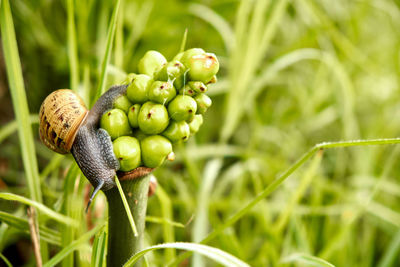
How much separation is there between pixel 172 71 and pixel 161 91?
25mm

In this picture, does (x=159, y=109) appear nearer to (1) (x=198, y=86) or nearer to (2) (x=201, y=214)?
(1) (x=198, y=86)

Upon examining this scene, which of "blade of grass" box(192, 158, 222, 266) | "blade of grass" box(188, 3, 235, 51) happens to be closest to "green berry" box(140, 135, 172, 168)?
"blade of grass" box(192, 158, 222, 266)

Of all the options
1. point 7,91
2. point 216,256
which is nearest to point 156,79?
point 216,256

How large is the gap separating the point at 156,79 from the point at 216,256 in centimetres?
20

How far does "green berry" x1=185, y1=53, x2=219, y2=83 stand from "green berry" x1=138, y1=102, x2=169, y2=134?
0.05 m

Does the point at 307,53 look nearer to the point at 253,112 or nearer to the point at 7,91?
the point at 253,112

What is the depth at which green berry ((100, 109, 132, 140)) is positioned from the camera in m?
0.44

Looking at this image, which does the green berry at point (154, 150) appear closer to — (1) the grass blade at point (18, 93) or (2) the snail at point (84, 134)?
(2) the snail at point (84, 134)

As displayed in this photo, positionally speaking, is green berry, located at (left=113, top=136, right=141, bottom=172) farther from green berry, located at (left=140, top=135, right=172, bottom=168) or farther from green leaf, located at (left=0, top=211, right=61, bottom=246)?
green leaf, located at (left=0, top=211, right=61, bottom=246)

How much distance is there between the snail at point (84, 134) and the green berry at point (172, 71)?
0.06m

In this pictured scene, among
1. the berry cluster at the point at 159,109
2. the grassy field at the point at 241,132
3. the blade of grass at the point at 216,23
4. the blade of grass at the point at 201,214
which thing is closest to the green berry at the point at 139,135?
the berry cluster at the point at 159,109

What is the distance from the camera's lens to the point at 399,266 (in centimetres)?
118

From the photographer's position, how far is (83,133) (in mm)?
473

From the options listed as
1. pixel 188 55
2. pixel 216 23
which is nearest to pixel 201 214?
pixel 188 55
